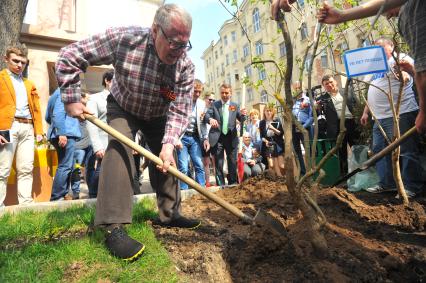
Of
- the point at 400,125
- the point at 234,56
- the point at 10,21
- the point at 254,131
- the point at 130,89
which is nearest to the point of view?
the point at 130,89

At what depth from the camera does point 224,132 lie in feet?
19.9

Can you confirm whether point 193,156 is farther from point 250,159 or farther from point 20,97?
point 20,97

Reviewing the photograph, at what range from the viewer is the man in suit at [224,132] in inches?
239

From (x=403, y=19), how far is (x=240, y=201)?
2694 millimetres

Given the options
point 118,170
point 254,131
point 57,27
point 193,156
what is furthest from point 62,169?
point 57,27

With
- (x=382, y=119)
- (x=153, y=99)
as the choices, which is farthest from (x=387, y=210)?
(x=153, y=99)

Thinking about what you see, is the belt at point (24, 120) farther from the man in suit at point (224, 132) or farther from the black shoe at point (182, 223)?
the man in suit at point (224, 132)

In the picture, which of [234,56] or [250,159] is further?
[234,56]

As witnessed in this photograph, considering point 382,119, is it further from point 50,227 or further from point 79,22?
point 79,22

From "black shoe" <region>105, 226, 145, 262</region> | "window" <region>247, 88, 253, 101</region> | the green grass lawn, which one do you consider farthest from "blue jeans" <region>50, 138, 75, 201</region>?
"window" <region>247, 88, 253, 101</region>

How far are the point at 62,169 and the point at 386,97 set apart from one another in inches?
185

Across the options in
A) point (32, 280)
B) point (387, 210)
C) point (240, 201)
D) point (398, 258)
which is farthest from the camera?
point (240, 201)

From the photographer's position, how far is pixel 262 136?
6914 millimetres

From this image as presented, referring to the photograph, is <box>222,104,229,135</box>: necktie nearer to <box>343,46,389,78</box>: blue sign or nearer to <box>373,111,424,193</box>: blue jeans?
<box>373,111,424,193</box>: blue jeans
